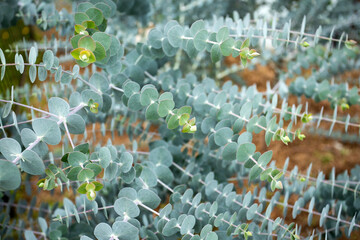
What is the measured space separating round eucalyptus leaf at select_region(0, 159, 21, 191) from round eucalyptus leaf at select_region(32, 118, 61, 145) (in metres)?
0.07

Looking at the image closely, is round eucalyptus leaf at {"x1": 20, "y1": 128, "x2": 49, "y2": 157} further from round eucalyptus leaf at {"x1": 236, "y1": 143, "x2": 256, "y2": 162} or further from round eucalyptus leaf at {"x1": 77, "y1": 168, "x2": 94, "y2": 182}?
round eucalyptus leaf at {"x1": 236, "y1": 143, "x2": 256, "y2": 162}

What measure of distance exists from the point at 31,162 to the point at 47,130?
0.14 feet

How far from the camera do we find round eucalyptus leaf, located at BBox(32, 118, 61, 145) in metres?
0.36

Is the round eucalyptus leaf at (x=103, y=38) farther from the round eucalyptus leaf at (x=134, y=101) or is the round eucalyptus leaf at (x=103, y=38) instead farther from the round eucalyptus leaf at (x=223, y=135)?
the round eucalyptus leaf at (x=223, y=135)

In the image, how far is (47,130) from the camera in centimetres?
37

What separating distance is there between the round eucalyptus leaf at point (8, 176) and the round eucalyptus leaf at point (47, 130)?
0.07 m

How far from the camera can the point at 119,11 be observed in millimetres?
677

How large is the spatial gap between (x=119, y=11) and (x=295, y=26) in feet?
2.08

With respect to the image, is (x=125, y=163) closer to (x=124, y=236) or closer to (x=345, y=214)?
(x=124, y=236)

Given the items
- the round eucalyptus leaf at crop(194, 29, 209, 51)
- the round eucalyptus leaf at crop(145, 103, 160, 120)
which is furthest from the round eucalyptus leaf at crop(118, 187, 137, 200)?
the round eucalyptus leaf at crop(194, 29, 209, 51)

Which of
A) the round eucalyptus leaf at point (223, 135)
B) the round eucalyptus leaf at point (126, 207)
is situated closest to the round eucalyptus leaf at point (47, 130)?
the round eucalyptus leaf at point (126, 207)

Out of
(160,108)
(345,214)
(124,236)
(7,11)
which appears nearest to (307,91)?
(345,214)

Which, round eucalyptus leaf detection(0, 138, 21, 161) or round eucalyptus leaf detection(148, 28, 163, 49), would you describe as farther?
round eucalyptus leaf detection(148, 28, 163, 49)

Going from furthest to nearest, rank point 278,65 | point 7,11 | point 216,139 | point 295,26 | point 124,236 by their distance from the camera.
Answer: point 278,65
point 295,26
point 7,11
point 216,139
point 124,236
